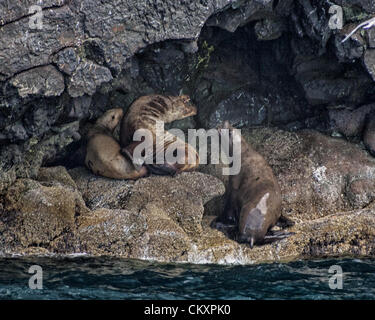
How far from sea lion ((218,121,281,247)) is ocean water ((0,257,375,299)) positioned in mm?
640

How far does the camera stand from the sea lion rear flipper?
763 centimetres

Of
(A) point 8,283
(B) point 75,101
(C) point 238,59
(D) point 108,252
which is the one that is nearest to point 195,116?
(C) point 238,59

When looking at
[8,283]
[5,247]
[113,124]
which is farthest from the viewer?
[113,124]

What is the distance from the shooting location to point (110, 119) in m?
9.20

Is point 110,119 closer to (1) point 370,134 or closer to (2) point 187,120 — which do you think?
(2) point 187,120

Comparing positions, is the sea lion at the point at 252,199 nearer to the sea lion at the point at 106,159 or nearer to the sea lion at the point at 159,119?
the sea lion at the point at 159,119

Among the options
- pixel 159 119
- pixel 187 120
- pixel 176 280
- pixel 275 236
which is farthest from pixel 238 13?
pixel 176 280

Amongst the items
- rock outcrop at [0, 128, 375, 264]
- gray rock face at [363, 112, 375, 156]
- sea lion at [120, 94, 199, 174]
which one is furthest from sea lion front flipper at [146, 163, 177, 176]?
gray rock face at [363, 112, 375, 156]

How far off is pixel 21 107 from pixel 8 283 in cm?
200

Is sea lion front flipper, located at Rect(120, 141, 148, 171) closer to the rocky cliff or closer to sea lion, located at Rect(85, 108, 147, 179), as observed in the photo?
sea lion, located at Rect(85, 108, 147, 179)

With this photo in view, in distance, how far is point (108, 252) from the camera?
7168 mm

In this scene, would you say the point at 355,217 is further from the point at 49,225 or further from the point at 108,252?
the point at 49,225

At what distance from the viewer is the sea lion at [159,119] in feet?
28.5

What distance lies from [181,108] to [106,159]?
1572 mm
